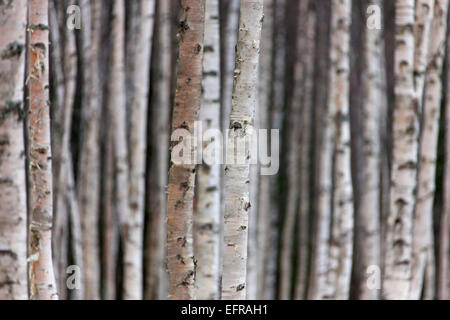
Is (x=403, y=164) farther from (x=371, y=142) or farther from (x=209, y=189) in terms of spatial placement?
(x=371, y=142)

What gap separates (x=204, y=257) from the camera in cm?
396

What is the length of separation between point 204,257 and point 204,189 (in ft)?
1.63

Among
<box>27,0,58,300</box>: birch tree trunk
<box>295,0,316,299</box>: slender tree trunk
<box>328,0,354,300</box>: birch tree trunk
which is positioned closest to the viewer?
<box>27,0,58,300</box>: birch tree trunk

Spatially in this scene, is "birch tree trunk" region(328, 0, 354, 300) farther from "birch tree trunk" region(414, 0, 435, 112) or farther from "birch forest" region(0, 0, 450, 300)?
"birch tree trunk" region(414, 0, 435, 112)

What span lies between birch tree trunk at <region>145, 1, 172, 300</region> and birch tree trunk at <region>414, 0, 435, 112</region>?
9.14ft

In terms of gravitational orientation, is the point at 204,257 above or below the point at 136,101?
below

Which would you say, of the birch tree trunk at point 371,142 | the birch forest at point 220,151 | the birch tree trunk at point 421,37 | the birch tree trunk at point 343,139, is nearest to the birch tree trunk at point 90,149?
the birch forest at point 220,151

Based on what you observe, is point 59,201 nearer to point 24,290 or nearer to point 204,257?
point 204,257

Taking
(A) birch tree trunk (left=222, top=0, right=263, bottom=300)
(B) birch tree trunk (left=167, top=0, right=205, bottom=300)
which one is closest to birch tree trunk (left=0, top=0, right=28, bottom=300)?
(B) birch tree trunk (left=167, top=0, right=205, bottom=300)

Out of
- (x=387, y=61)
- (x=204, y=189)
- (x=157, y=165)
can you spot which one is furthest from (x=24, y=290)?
(x=387, y=61)

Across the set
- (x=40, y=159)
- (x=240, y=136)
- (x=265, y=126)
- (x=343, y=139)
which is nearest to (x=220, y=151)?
(x=343, y=139)

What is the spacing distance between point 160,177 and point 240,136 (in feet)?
11.9

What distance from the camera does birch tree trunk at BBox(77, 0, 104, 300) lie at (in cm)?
551
